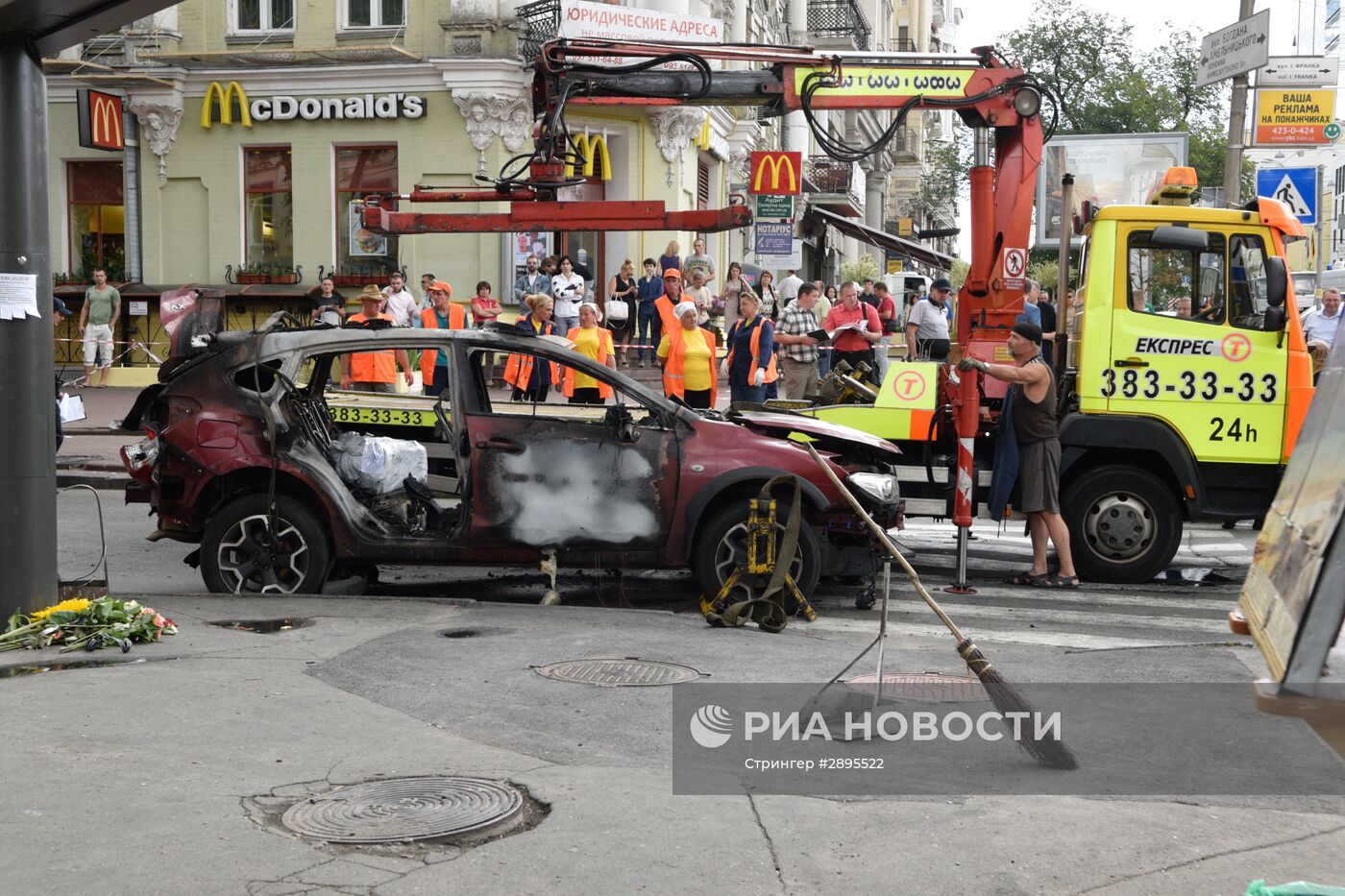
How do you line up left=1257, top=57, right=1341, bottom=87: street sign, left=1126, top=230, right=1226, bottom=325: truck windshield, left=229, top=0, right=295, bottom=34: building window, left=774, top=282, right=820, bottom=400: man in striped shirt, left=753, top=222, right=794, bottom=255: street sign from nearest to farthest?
left=1126, top=230, right=1226, bottom=325: truck windshield, left=774, top=282, right=820, bottom=400: man in striped shirt, left=753, top=222, right=794, bottom=255: street sign, left=1257, top=57, right=1341, bottom=87: street sign, left=229, top=0, right=295, bottom=34: building window

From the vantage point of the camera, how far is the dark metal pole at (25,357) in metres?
7.24

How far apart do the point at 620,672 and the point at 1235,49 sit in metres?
14.9

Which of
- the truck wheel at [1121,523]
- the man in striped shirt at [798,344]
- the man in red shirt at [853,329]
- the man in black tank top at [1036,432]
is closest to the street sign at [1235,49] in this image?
the man in red shirt at [853,329]

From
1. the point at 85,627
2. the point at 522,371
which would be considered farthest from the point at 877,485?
the point at 522,371

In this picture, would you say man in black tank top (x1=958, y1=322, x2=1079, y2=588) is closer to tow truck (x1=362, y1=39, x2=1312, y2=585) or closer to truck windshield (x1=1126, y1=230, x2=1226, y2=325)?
tow truck (x1=362, y1=39, x2=1312, y2=585)

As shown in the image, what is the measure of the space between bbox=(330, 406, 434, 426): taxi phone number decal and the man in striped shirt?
7.61m

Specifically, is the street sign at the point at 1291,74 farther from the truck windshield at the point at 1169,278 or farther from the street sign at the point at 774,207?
the truck windshield at the point at 1169,278

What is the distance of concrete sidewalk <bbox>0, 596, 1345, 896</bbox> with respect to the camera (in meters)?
4.41

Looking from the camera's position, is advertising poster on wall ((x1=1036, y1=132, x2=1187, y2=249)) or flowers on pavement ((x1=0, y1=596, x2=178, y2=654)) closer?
flowers on pavement ((x1=0, y1=596, x2=178, y2=654))

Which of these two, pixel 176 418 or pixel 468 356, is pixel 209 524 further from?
pixel 468 356

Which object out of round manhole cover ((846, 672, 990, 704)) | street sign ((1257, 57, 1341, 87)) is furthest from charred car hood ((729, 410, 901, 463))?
street sign ((1257, 57, 1341, 87))

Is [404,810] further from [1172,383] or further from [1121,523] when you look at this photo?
[1172,383]

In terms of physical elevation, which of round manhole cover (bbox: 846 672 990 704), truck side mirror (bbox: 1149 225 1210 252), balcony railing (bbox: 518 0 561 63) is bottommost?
round manhole cover (bbox: 846 672 990 704)

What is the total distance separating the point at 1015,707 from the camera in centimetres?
573
